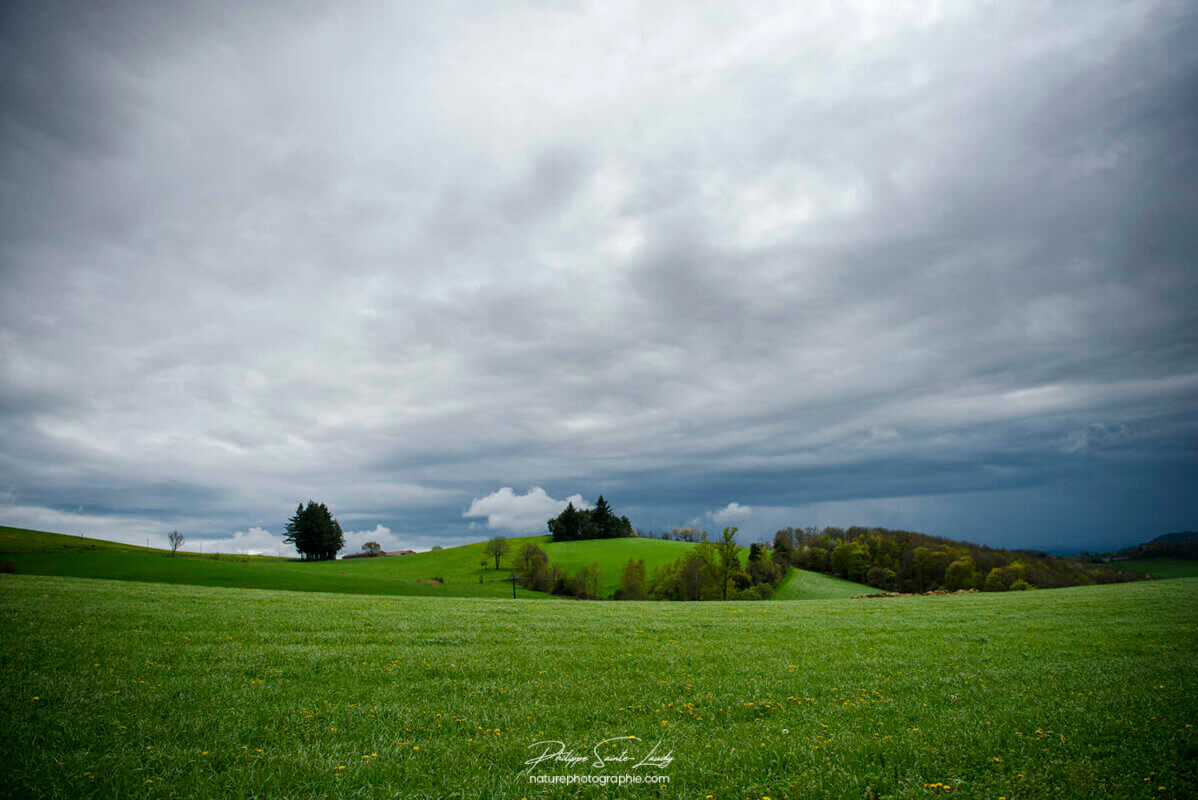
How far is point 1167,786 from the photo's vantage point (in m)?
8.14

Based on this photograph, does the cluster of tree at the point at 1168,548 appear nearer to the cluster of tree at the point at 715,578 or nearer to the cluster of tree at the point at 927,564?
the cluster of tree at the point at 927,564

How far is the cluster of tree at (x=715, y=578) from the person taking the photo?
8331cm

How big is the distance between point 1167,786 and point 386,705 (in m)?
14.2

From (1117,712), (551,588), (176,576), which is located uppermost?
(1117,712)

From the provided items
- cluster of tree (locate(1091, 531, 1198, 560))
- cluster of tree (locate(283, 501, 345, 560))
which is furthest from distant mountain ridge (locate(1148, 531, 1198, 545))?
cluster of tree (locate(283, 501, 345, 560))

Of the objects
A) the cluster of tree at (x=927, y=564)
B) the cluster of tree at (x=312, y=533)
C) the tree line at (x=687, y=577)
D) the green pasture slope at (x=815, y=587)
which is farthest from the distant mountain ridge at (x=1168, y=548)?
the cluster of tree at (x=312, y=533)

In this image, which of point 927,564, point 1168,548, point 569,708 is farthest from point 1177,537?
point 569,708

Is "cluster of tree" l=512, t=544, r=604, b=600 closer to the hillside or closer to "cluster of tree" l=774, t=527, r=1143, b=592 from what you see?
"cluster of tree" l=774, t=527, r=1143, b=592

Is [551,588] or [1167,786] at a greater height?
[1167,786]

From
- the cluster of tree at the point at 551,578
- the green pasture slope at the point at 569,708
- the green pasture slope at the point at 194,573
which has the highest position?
the green pasture slope at the point at 569,708

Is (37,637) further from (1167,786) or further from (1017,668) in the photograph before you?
(1017,668)

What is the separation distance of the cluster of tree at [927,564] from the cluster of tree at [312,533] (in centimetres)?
11803

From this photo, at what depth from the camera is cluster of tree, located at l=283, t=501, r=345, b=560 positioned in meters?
142

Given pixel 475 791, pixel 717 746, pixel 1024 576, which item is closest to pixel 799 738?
pixel 717 746
